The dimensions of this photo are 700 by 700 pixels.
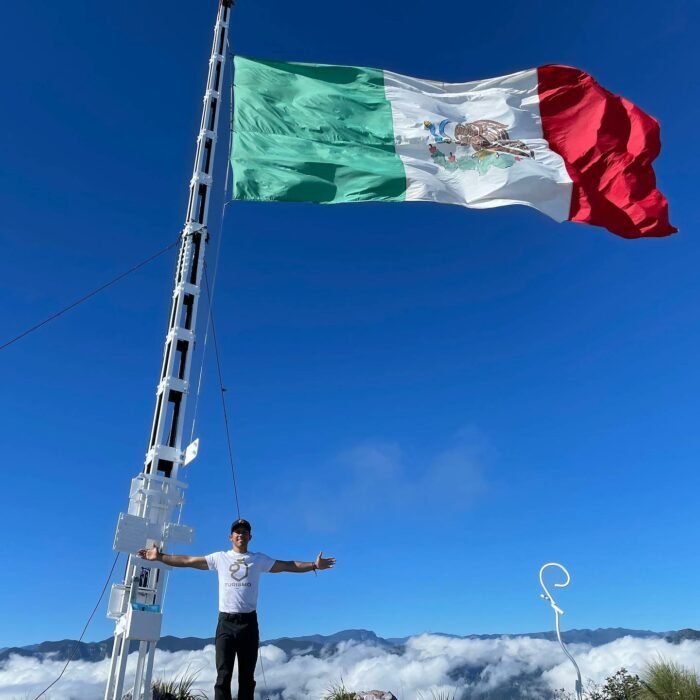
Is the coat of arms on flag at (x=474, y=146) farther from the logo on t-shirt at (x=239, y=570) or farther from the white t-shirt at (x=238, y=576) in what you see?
the logo on t-shirt at (x=239, y=570)

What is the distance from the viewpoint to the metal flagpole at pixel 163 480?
30.7 ft

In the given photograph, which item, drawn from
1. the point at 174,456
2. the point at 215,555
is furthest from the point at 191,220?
the point at 215,555

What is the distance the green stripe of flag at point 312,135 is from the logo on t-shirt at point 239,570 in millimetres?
7498

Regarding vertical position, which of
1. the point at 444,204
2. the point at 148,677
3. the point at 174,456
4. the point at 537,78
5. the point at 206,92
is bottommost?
the point at 148,677

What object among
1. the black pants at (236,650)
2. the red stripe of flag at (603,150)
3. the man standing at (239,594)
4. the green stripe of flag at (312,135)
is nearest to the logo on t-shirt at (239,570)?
the man standing at (239,594)

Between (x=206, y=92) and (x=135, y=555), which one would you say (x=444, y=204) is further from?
(x=135, y=555)

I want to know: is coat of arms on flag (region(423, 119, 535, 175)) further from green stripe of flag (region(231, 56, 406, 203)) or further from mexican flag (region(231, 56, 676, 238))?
green stripe of flag (region(231, 56, 406, 203))

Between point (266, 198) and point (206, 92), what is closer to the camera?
point (266, 198)

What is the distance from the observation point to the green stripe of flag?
13570 millimetres

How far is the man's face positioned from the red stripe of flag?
10.9 metres

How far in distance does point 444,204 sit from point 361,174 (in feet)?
6.33

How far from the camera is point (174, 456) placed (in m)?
10.9

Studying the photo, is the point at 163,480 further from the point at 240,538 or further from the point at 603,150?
the point at 603,150

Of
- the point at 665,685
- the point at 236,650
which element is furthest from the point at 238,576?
the point at 665,685
